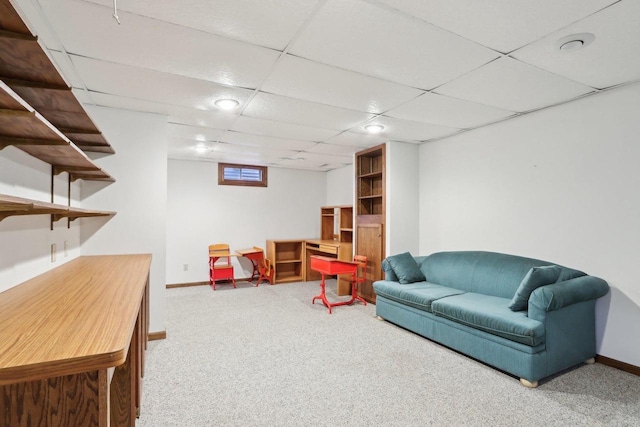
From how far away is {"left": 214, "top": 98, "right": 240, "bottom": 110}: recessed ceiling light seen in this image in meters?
2.99

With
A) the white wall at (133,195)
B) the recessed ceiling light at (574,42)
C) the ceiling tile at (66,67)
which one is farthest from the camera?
the white wall at (133,195)

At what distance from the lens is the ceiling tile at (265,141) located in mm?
4324

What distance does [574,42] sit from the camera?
2004 millimetres

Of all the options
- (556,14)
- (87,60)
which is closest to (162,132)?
(87,60)

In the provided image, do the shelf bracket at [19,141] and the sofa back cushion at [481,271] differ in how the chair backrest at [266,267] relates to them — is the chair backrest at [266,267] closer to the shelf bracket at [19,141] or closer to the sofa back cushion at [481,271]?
the sofa back cushion at [481,271]

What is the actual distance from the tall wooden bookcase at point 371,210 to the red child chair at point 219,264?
2468mm

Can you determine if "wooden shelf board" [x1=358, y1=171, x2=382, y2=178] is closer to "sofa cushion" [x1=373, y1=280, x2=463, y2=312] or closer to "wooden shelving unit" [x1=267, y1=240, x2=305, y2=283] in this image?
"sofa cushion" [x1=373, y1=280, x2=463, y2=312]

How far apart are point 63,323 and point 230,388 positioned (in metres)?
1.57

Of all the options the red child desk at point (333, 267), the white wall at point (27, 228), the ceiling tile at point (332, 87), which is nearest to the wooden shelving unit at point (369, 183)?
the red child desk at point (333, 267)

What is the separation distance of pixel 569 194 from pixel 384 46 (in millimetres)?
2405

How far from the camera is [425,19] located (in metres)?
1.78

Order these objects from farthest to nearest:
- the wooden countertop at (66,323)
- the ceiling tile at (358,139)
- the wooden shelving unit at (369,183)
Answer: the wooden shelving unit at (369,183) → the ceiling tile at (358,139) → the wooden countertop at (66,323)

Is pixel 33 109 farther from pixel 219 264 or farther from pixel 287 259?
pixel 287 259

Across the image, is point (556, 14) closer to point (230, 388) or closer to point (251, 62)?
point (251, 62)
